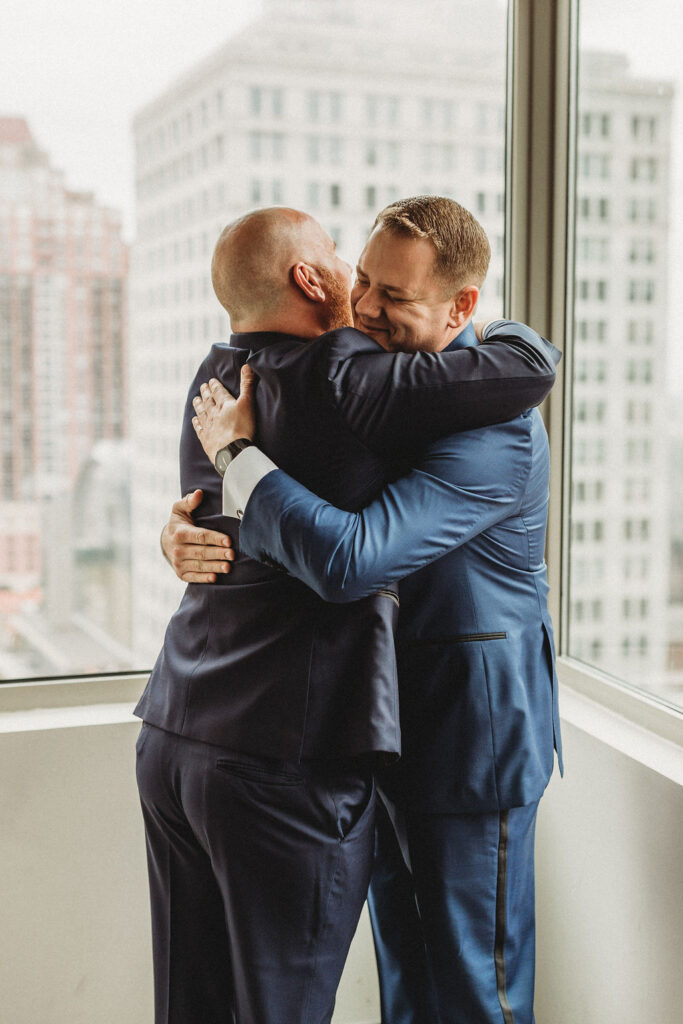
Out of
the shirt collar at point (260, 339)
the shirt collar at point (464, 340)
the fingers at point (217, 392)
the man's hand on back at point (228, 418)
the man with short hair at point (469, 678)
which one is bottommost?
the man with short hair at point (469, 678)

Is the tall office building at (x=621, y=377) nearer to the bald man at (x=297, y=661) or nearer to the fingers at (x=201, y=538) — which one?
the bald man at (x=297, y=661)

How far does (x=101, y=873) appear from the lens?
185 cm

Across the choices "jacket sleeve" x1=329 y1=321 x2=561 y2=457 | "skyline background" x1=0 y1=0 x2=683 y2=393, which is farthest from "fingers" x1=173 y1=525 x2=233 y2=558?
"skyline background" x1=0 y1=0 x2=683 y2=393

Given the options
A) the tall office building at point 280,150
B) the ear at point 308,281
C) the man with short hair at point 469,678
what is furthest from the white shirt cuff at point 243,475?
the tall office building at point 280,150

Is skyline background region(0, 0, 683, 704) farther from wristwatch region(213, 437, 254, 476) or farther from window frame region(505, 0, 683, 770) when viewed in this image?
wristwatch region(213, 437, 254, 476)

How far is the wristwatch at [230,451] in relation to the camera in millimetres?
1267

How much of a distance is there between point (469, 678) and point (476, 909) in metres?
0.35

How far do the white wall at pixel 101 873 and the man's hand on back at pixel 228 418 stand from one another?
793mm

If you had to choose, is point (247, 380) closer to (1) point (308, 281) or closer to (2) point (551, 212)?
(1) point (308, 281)

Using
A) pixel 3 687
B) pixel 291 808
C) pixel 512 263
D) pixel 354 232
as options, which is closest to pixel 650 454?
pixel 512 263

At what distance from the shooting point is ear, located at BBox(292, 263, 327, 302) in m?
1.29

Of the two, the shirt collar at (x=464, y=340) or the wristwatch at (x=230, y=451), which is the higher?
the shirt collar at (x=464, y=340)

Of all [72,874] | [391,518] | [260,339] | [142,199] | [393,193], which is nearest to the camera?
[391,518]

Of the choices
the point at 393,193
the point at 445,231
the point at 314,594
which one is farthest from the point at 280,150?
the point at 314,594
